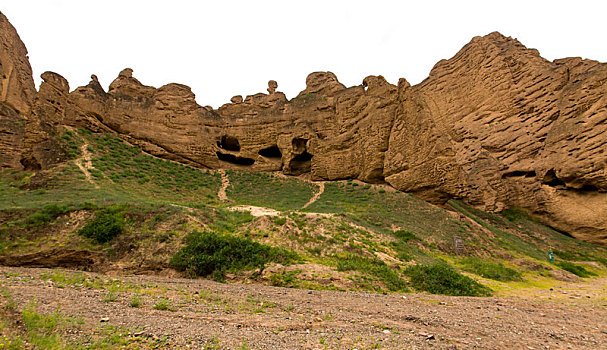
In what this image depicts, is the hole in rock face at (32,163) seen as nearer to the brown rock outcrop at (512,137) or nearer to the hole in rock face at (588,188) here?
the brown rock outcrop at (512,137)

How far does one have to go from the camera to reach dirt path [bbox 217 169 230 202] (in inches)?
925

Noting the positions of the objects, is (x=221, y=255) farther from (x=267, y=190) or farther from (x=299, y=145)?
(x=299, y=145)

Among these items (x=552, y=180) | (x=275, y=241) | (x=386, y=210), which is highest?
(x=552, y=180)

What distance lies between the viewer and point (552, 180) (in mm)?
21203

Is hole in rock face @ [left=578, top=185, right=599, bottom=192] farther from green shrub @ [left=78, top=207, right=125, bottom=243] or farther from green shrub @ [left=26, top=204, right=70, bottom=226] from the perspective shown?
green shrub @ [left=26, top=204, right=70, bottom=226]

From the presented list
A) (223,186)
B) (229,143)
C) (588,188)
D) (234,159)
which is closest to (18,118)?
(229,143)

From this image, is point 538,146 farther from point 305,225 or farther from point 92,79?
point 92,79

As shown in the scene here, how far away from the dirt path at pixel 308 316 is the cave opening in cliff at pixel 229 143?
25366mm

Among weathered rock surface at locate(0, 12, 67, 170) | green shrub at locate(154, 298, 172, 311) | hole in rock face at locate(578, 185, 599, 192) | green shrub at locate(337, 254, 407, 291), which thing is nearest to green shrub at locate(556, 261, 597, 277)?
hole in rock face at locate(578, 185, 599, 192)

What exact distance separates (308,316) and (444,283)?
560 centimetres

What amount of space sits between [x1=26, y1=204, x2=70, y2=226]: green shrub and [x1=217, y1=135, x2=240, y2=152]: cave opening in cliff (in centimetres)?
2158

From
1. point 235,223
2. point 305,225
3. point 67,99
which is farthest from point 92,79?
point 305,225

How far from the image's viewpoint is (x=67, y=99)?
74.3 ft

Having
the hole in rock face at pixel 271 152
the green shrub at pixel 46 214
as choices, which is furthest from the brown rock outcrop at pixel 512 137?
the green shrub at pixel 46 214
